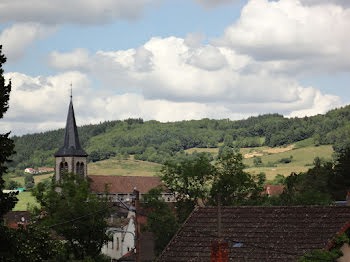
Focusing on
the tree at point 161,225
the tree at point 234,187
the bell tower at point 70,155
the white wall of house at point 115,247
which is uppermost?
the bell tower at point 70,155

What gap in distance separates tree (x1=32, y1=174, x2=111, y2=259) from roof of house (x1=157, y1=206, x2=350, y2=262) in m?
24.6

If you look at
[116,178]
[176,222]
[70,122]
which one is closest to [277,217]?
[176,222]

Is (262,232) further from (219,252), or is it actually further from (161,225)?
(161,225)

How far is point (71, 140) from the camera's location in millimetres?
131875

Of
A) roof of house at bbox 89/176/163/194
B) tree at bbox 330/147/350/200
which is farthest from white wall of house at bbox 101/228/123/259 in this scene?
roof of house at bbox 89/176/163/194

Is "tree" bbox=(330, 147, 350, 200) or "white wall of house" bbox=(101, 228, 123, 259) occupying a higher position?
"tree" bbox=(330, 147, 350, 200)

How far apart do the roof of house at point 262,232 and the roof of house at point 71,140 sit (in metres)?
96.7

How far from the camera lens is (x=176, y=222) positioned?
7606 centimetres

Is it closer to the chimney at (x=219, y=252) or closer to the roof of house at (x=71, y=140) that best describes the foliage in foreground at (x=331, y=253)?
the chimney at (x=219, y=252)

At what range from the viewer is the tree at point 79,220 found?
2327 inches

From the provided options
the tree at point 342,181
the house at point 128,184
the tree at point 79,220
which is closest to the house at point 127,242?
the tree at point 79,220

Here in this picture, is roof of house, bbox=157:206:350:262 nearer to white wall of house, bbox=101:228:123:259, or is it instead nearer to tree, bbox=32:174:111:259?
tree, bbox=32:174:111:259

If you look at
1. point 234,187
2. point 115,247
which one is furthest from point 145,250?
point 234,187

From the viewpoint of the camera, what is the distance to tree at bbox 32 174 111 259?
59094 mm
